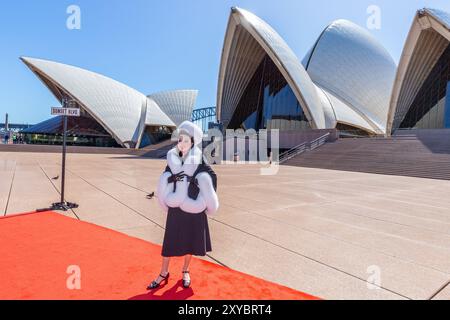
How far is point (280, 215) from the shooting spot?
5570mm

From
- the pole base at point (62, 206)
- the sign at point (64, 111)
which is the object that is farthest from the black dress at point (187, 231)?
the sign at point (64, 111)

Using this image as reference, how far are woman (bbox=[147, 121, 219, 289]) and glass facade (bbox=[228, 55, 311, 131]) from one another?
34512mm

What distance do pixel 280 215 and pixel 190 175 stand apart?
3.42 metres

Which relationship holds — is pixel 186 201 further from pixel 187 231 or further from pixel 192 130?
pixel 192 130

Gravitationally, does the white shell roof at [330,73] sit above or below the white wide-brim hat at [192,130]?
above

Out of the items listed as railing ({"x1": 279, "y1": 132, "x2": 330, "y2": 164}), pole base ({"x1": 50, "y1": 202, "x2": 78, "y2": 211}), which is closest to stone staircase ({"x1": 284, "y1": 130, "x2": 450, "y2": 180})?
railing ({"x1": 279, "y1": 132, "x2": 330, "y2": 164})

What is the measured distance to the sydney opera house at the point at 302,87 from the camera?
33781 millimetres

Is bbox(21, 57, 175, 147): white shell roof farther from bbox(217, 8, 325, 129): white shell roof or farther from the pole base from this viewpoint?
the pole base

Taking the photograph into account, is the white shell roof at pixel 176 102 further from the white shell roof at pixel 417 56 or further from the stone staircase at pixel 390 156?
the white shell roof at pixel 417 56

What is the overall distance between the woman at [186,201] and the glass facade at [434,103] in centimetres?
4255

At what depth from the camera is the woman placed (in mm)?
2602

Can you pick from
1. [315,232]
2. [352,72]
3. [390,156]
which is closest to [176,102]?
[352,72]

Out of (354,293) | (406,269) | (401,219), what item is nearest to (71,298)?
(354,293)

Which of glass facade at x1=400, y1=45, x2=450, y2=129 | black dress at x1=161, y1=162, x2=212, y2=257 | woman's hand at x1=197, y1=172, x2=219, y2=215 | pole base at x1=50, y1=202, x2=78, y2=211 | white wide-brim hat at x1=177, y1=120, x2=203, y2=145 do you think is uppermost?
glass facade at x1=400, y1=45, x2=450, y2=129
